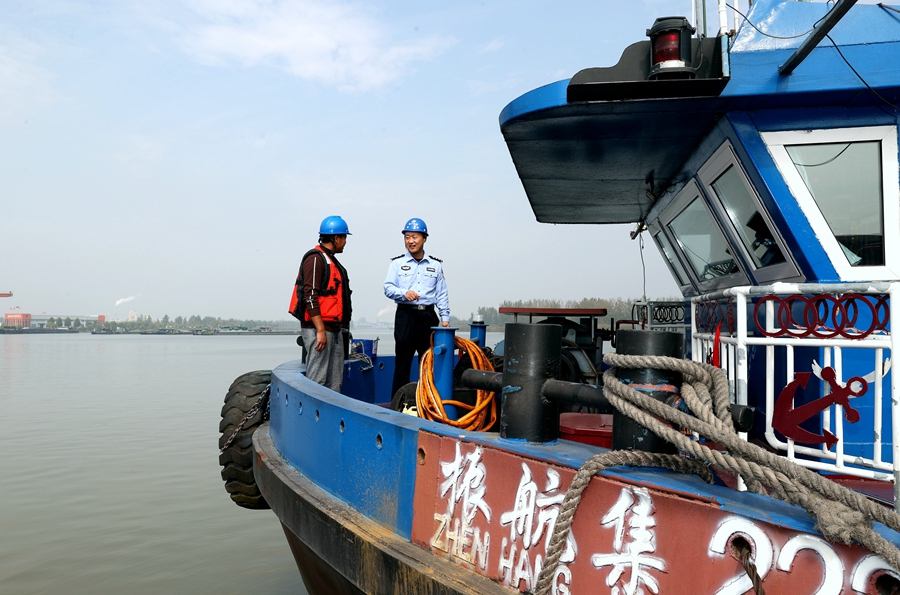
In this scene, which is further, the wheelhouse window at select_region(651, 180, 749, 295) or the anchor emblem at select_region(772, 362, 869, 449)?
the wheelhouse window at select_region(651, 180, 749, 295)

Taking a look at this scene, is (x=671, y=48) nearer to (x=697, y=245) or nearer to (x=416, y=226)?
(x=697, y=245)

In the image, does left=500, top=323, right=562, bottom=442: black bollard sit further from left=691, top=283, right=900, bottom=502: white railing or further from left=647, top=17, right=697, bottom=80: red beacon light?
left=647, top=17, right=697, bottom=80: red beacon light

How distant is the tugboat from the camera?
173cm

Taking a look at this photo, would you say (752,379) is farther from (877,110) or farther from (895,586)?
(895,586)

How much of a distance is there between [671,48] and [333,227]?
3.26 metres

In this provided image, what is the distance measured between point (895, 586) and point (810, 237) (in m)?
1.98


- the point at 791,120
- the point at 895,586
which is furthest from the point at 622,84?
the point at 895,586

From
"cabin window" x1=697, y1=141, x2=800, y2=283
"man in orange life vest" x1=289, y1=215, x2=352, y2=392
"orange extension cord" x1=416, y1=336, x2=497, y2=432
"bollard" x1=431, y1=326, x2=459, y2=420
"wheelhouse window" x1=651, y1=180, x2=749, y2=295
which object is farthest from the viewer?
"man in orange life vest" x1=289, y1=215, x2=352, y2=392

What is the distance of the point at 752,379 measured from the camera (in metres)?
3.34

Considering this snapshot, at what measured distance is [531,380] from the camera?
Result: 7.87 ft

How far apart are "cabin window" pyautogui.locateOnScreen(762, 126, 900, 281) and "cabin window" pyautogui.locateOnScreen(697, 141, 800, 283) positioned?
0.21 m

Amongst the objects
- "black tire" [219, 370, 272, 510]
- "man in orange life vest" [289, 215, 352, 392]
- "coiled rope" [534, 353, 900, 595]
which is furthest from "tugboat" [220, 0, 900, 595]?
"black tire" [219, 370, 272, 510]

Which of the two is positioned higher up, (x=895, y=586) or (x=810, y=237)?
(x=810, y=237)

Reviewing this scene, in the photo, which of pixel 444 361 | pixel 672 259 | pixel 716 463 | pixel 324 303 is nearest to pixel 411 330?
pixel 324 303
